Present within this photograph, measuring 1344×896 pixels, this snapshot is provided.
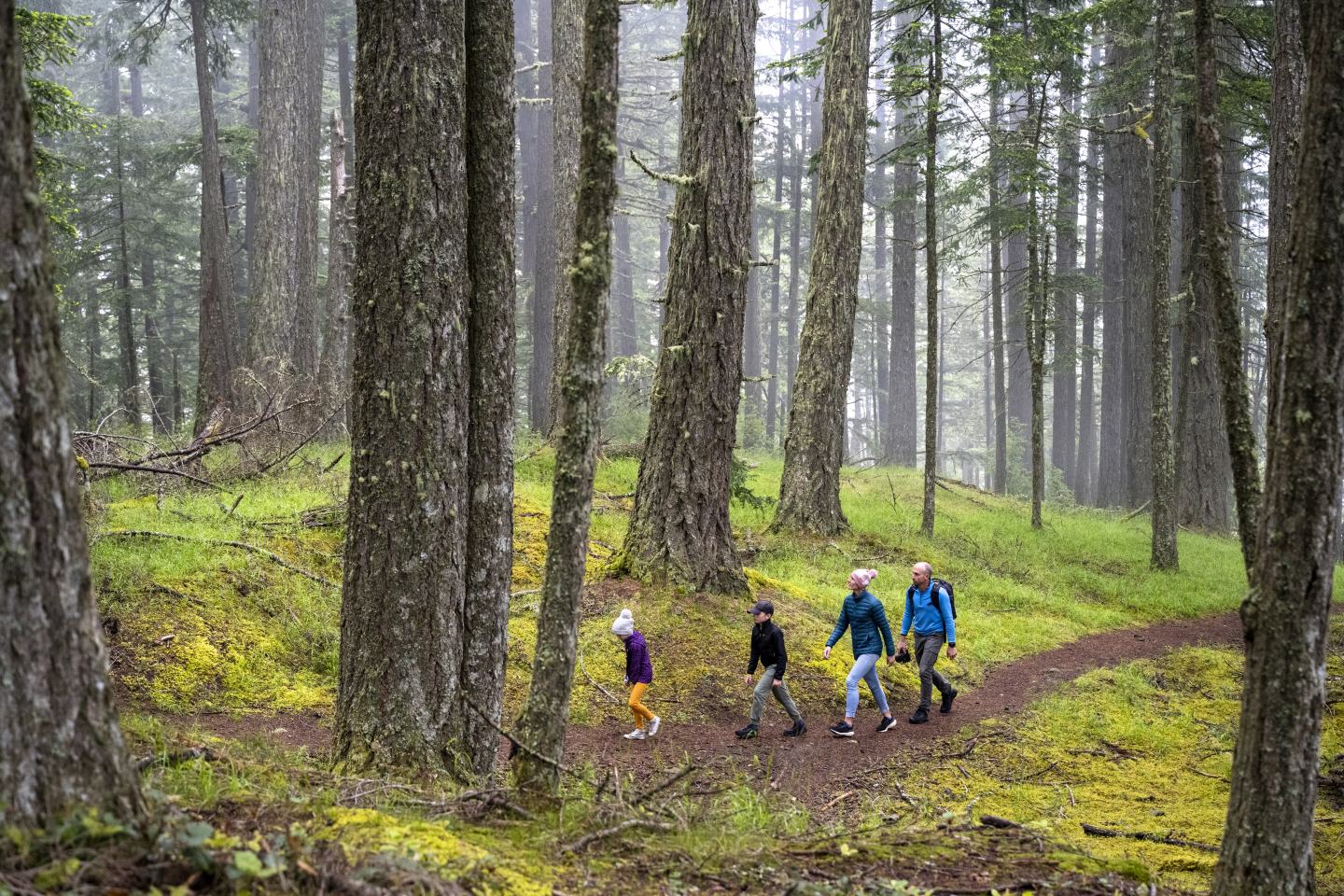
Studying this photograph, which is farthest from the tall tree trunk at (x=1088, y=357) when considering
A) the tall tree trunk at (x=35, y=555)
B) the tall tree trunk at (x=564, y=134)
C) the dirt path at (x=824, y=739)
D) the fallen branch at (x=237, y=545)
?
the tall tree trunk at (x=35, y=555)

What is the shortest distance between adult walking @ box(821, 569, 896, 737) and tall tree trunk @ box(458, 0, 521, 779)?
15.7 feet

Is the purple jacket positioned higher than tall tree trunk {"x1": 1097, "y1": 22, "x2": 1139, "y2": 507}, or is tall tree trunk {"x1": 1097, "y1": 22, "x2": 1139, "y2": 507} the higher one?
tall tree trunk {"x1": 1097, "y1": 22, "x2": 1139, "y2": 507}

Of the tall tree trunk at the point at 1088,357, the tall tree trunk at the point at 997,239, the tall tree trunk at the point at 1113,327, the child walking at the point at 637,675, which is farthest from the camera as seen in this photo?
the tall tree trunk at the point at 1088,357

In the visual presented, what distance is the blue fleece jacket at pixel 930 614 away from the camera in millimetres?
10031

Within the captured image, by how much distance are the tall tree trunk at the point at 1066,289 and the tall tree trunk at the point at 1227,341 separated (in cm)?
1366

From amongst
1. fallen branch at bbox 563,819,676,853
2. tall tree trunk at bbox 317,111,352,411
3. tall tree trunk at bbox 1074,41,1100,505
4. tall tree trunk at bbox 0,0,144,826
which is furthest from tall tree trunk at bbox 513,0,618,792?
tall tree trunk at bbox 1074,41,1100,505

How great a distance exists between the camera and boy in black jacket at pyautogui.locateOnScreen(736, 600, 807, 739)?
883 centimetres

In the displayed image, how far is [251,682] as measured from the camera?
791cm

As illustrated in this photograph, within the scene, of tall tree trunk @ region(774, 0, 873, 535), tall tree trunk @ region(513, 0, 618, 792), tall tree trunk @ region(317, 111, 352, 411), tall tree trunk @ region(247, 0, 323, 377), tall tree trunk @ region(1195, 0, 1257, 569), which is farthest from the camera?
tall tree trunk @ region(247, 0, 323, 377)

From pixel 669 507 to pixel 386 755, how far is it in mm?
5853

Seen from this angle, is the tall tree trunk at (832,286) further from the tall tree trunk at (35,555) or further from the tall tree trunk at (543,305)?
the tall tree trunk at (35,555)

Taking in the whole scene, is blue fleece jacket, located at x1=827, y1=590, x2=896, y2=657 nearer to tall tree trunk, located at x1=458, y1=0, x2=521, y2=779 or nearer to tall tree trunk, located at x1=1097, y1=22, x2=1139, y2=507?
tall tree trunk, located at x1=458, y1=0, x2=521, y2=779

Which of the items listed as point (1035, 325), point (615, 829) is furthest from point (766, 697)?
point (1035, 325)

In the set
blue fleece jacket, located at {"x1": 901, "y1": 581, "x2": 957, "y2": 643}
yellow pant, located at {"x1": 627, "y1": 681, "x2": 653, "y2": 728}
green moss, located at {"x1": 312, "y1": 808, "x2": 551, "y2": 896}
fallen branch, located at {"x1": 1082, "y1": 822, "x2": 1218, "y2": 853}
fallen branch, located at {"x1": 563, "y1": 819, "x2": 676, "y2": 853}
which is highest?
green moss, located at {"x1": 312, "y1": 808, "x2": 551, "y2": 896}
